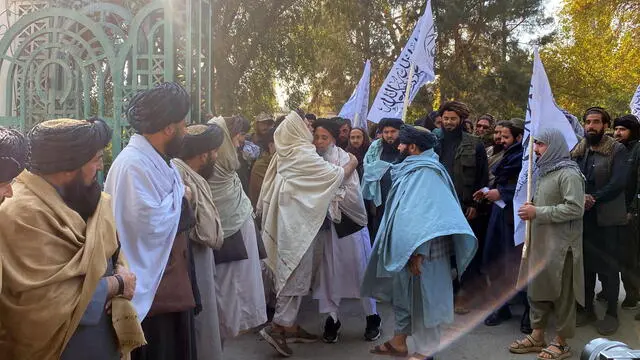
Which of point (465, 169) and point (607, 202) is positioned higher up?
point (465, 169)

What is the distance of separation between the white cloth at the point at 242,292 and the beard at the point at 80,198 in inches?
70.6

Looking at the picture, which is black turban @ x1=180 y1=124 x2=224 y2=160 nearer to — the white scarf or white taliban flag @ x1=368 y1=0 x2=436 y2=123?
the white scarf

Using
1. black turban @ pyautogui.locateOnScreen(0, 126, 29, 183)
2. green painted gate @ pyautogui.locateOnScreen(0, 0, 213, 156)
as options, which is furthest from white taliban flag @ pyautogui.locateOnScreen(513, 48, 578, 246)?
black turban @ pyautogui.locateOnScreen(0, 126, 29, 183)

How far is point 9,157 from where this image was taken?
6.48 ft

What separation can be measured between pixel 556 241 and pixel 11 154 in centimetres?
383

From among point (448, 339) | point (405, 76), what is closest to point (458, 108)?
point (405, 76)

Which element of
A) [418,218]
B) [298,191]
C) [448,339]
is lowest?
[448,339]

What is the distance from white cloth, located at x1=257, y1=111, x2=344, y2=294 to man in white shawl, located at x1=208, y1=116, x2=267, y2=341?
65cm

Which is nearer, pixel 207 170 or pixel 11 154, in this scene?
pixel 11 154

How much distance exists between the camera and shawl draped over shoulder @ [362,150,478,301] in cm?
419

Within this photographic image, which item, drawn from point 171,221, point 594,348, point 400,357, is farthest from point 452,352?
point 594,348

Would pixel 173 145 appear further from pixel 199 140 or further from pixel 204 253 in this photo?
pixel 204 253

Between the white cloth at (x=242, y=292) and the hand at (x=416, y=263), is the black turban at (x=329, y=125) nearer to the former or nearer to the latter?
the white cloth at (x=242, y=292)

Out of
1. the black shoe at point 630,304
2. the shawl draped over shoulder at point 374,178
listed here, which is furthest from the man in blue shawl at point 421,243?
the black shoe at point 630,304
